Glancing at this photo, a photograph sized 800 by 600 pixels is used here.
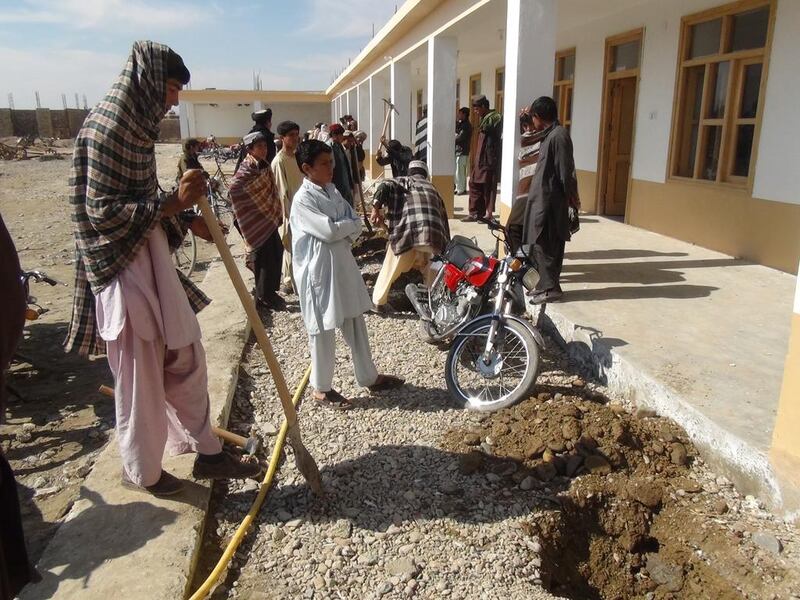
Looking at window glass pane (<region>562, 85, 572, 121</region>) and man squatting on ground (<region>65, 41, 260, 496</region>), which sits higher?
window glass pane (<region>562, 85, 572, 121</region>)

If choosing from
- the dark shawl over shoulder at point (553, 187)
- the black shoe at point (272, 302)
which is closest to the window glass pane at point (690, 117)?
the dark shawl over shoulder at point (553, 187)

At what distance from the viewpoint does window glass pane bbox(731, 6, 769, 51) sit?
5.95 m

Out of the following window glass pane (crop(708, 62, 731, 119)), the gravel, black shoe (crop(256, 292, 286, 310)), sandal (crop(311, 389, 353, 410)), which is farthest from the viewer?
window glass pane (crop(708, 62, 731, 119))

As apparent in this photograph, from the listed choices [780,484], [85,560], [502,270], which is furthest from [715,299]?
[85,560]

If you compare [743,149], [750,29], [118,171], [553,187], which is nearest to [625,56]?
[750,29]

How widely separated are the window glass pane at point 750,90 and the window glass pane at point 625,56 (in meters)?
2.03

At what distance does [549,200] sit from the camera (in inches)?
189

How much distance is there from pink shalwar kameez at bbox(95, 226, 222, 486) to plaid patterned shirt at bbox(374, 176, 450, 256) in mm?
2750

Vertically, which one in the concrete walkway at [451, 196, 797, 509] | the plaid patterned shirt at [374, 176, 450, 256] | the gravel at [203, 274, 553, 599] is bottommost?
the gravel at [203, 274, 553, 599]

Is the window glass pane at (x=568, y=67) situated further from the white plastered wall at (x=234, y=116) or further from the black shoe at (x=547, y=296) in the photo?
the white plastered wall at (x=234, y=116)

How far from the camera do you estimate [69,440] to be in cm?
397

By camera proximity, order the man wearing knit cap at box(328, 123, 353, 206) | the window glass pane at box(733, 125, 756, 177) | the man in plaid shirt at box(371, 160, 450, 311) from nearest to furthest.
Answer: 1. the man in plaid shirt at box(371, 160, 450, 311)
2. the window glass pane at box(733, 125, 756, 177)
3. the man wearing knit cap at box(328, 123, 353, 206)

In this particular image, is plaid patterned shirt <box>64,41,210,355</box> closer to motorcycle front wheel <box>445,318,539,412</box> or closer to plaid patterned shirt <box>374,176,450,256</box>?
motorcycle front wheel <box>445,318,539,412</box>

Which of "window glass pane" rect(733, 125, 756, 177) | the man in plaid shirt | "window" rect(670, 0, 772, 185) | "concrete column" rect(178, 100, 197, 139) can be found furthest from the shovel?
"concrete column" rect(178, 100, 197, 139)
